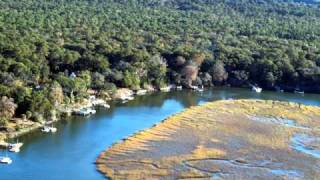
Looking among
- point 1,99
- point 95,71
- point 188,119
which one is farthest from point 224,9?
point 1,99

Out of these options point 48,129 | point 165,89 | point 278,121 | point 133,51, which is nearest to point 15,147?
point 48,129

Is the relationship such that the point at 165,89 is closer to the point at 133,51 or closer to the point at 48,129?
the point at 133,51

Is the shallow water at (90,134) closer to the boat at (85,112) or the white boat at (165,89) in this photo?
the boat at (85,112)

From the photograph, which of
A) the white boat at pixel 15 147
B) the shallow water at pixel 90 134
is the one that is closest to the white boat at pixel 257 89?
the shallow water at pixel 90 134

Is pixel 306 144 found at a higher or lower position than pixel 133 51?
lower

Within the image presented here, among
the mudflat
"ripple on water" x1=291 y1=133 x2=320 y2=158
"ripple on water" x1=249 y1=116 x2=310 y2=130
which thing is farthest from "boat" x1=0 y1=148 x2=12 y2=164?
"ripple on water" x1=249 y1=116 x2=310 y2=130

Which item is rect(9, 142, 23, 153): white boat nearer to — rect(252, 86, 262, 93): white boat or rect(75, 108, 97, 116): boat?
rect(75, 108, 97, 116): boat

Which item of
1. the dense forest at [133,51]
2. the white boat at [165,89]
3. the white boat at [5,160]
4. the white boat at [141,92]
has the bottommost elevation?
the white boat at [5,160]
